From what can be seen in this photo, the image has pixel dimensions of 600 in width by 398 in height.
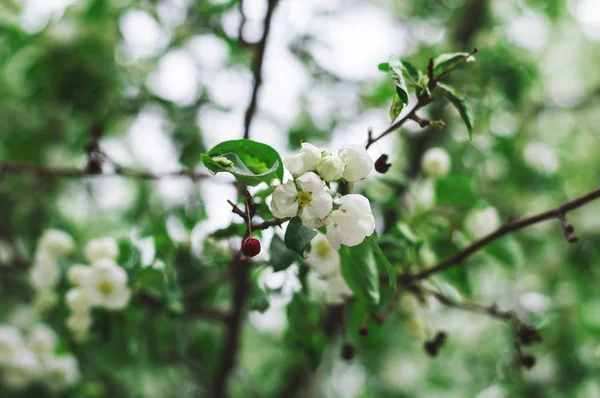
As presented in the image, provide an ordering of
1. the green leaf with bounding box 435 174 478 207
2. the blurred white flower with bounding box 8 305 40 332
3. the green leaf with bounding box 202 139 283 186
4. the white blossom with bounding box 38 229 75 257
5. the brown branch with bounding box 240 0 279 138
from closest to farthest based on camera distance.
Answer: the green leaf with bounding box 202 139 283 186
the brown branch with bounding box 240 0 279 138
the green leaf with bounding box 435 174 478 207
the white blossom with bounding box 38 229 75 257
the blurred white flower with bounding box 8 305 40 332

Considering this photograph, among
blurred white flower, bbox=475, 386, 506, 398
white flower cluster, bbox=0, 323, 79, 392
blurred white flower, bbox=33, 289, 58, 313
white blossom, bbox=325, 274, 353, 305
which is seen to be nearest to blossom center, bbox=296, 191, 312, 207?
white blossom, bbox=325, 274, 353, 305

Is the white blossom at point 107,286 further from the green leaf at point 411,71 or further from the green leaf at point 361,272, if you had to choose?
the green leaf at point 411,71

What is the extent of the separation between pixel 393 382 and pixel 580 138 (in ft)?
6.13

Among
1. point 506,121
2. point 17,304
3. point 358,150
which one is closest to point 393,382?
point 506,121

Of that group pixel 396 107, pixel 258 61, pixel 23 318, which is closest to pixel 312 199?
pixel 396 107

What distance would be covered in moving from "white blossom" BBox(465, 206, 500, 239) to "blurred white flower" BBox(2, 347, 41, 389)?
1.71m

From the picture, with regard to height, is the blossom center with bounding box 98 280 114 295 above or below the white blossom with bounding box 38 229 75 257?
below

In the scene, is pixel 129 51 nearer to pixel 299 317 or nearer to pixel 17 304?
pixel 17 304

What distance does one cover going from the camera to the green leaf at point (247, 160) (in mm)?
808

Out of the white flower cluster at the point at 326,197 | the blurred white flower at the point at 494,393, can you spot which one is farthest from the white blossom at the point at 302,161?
the blurred white flower at the point at 494,393

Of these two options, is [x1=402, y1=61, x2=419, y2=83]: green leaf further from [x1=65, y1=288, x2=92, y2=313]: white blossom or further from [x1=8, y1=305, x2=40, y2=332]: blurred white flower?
[x1=8, y1=305, x2=40, y2=332]: blurred white flower

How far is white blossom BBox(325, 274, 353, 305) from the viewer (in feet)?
4.13

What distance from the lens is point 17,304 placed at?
2.59 metres

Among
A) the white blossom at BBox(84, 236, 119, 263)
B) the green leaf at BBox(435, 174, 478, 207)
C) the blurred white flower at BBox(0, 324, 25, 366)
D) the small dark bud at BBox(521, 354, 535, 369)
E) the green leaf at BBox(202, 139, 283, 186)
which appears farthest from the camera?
the blurred white flower at BBox(0, 324, 25, 366)
